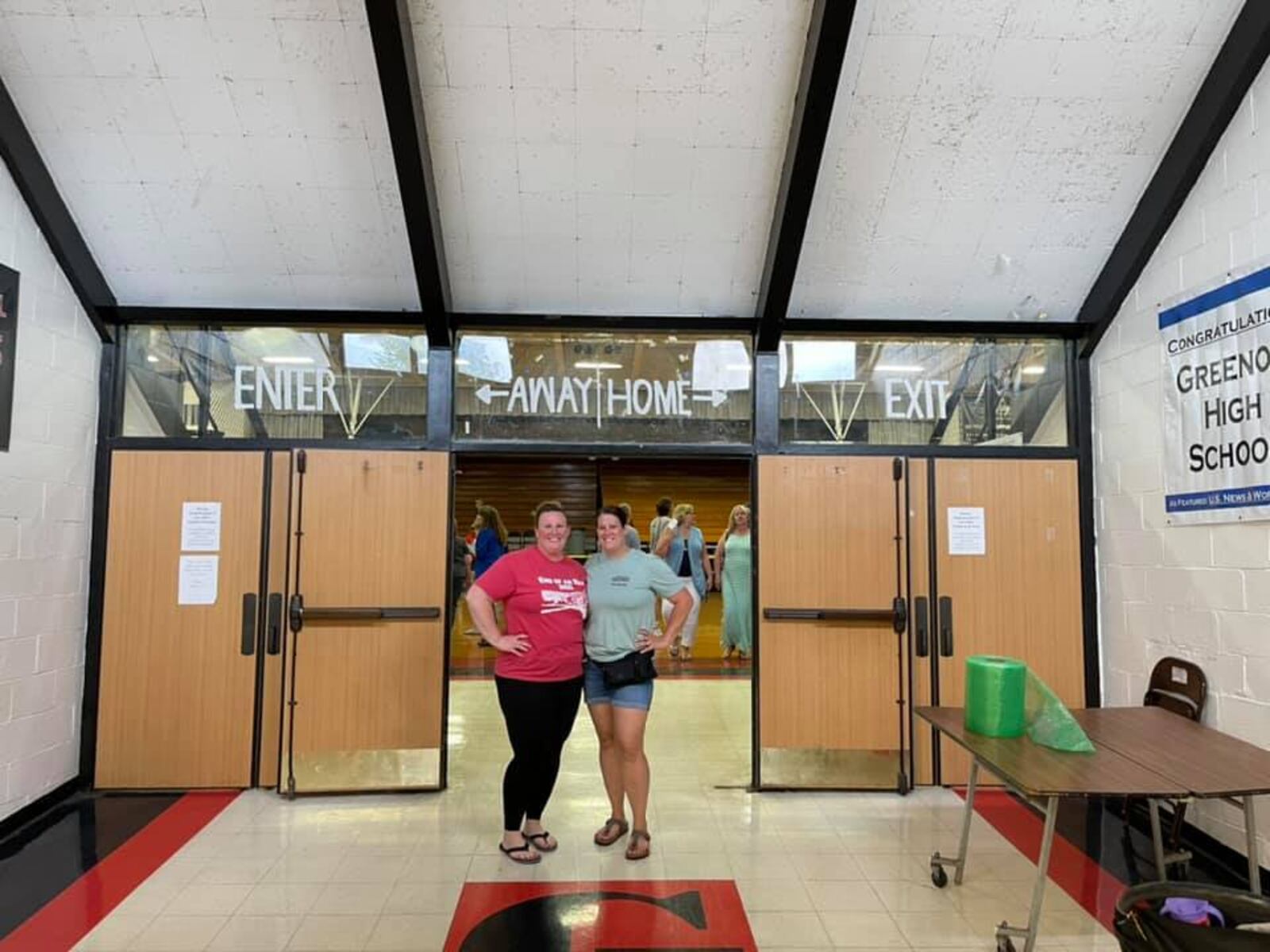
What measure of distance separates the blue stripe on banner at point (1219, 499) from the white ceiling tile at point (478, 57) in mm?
3354

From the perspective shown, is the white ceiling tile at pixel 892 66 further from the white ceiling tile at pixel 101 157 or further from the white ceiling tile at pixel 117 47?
the white ceiling tile at pixel 101 157

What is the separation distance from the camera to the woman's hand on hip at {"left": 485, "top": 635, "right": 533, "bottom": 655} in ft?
10.1

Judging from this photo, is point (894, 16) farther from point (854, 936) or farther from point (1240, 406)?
point (854, 936)

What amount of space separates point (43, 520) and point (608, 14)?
3319mm

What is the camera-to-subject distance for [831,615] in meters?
4.07

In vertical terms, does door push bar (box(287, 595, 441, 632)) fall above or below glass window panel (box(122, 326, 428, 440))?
below

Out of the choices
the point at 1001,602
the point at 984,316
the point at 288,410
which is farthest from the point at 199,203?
the point at 1001,602

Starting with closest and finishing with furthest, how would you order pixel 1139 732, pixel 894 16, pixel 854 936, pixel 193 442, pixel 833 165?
pixel 854 936 → pixel 1139 732 → pixel 894 16 → pixel 833 165 → pixel 193 442

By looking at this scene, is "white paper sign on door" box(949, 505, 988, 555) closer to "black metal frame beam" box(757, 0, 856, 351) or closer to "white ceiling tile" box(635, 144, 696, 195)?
"black metal frame beam" box(757, 0, 856, 351)

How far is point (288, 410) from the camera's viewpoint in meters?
4.17

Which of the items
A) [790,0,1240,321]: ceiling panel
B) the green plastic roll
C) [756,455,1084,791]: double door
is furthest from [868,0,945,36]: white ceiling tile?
the green plastic roll

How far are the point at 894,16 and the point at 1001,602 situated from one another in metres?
2.83

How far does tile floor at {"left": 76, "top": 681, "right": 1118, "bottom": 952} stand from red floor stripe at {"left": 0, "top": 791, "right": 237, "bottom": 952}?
61 millimetres

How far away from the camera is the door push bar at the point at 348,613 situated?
397 centimetres
